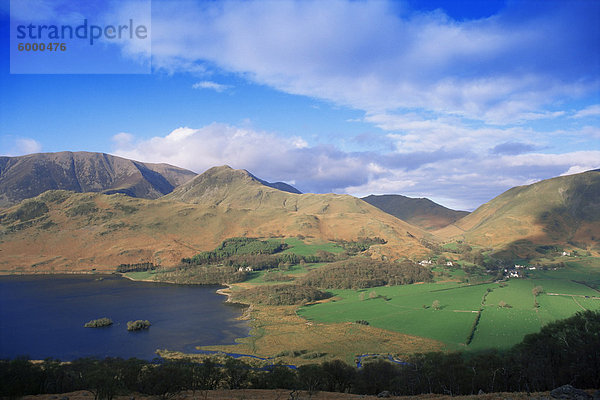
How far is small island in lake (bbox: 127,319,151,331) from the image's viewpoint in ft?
308

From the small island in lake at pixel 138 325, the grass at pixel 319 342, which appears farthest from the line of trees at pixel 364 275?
the small island in lake at pixel 138 325

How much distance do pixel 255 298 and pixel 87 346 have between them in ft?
191

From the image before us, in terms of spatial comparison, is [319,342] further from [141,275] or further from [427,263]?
[141,275]

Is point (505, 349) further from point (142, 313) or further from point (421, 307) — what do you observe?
point (142, 313)

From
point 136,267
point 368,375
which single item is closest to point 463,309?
point 368,375

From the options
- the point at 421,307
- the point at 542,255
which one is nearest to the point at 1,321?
the point at 421,307

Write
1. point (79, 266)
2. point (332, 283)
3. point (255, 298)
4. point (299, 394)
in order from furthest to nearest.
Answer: point (79, 266) < point (332, 283) < point (255, 298) < point (299, 394)

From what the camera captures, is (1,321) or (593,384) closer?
(593,384)

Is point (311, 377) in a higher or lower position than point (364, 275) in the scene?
higher

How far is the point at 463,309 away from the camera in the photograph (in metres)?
105

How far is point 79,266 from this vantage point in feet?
596

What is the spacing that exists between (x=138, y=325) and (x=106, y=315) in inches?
728

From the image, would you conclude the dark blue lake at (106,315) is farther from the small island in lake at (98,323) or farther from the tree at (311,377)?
the tree at (311,377)

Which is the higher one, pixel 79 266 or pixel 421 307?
pixel 79 266
